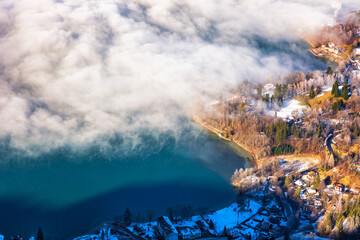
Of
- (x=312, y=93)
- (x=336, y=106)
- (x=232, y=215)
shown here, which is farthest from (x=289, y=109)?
(x=232, y=215)

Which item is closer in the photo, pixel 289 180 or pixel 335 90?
pixel 289 180

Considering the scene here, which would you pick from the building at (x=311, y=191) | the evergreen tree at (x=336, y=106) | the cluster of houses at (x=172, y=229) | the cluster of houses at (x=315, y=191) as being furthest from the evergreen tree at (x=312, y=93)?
the cluster of houses at (x=172, y=229)

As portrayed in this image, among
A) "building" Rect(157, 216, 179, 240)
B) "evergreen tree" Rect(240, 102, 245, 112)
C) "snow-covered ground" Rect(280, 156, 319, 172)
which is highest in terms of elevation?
"evergreen tree" Rect(240, 102, 245, 112)

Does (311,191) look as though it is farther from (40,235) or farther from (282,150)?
(40,235)

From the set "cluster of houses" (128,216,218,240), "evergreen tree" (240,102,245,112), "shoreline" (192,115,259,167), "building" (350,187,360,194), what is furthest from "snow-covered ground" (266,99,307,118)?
"cluster of houses" (128,216,218,240)

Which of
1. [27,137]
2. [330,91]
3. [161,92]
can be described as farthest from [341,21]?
[27,137]

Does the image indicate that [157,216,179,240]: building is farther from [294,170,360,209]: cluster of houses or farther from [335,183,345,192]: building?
[335,183,345,192]: building

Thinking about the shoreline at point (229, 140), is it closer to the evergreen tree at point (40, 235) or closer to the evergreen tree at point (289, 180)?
the evergreen tree at point (289, 180)
